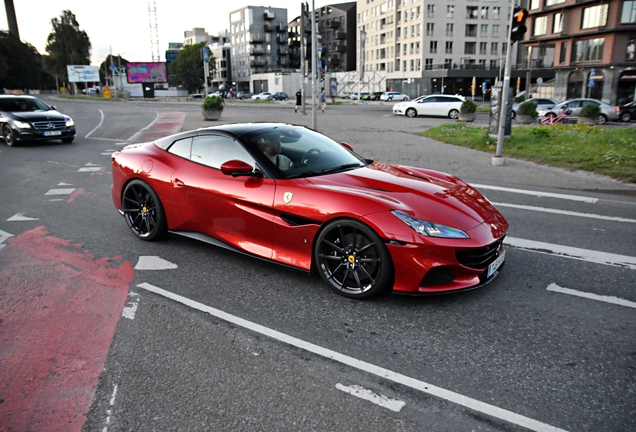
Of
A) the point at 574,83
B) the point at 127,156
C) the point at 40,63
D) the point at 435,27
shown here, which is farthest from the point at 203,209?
the point at 40,63

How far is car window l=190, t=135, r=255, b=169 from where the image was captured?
5.17 meters

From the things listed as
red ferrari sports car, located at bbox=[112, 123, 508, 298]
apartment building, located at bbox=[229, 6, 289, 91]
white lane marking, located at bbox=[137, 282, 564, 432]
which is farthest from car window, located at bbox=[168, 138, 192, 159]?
apartment building, located at bbox=[229, 6, 289, 91]

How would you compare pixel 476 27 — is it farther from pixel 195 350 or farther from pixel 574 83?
pixel 195 350

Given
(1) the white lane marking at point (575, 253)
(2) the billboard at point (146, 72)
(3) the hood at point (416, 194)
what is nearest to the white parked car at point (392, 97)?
(2) the billboard at point (146, 72)

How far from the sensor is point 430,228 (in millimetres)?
4059

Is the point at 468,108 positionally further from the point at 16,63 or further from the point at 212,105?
the point at 16,63

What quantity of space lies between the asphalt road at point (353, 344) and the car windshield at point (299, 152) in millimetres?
1062

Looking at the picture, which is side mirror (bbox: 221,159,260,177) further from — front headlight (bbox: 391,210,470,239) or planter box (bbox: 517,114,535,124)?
planter box (bbox: 517,114,535,124)

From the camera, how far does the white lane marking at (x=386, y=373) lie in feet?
9.02

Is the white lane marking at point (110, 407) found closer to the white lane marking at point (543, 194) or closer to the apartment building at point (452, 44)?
the white lane marking at point (543, 194)

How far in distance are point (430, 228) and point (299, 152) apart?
5.80ft

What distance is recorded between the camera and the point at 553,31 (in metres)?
55.3

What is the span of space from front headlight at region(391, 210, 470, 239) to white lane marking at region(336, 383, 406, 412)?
57.5 inches

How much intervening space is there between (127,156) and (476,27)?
8851 centimetres
